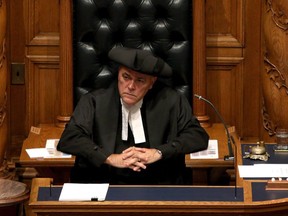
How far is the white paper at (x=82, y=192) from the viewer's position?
3883 millimetres

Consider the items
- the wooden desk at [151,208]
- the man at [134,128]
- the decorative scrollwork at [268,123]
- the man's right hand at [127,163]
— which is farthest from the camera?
the decorative scrollwork at [268,123]

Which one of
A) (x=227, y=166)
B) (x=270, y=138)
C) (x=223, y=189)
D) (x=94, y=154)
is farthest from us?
(x=270, y=138)

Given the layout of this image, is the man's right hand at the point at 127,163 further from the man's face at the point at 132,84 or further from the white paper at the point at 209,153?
the white paper at the point at 209,153

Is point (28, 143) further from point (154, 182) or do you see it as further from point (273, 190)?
point (273, 190)

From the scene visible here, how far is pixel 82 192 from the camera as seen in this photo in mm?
3961

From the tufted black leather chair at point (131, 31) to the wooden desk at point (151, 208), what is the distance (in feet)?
5.27

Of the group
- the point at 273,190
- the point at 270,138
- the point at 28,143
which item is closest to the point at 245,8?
the point at 270,138

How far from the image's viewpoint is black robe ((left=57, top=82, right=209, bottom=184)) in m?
4.74

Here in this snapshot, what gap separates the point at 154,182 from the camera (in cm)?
480

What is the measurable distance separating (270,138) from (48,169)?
56.1 inches

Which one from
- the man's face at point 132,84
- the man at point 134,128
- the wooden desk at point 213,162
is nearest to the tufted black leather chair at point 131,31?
the wooden desk at point 213,162

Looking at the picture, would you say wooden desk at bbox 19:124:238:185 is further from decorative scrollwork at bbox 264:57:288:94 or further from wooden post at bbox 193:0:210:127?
decorative scrollwork at bbox 264:57:288:94

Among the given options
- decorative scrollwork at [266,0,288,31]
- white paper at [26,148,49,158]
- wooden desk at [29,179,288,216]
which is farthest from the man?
decorative scrollwork at [266,0,288,31]

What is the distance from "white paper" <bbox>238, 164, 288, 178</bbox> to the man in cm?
37
